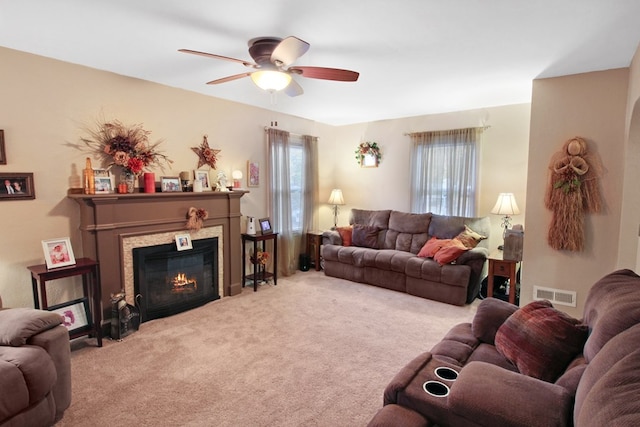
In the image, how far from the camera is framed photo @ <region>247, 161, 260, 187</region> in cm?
469

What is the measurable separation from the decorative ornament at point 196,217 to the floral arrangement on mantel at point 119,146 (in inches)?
26.9

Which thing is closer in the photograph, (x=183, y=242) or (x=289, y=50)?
(x=289, y=50)

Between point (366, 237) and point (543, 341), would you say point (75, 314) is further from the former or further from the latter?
point (366, 237)

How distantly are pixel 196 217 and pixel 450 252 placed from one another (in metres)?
3.12

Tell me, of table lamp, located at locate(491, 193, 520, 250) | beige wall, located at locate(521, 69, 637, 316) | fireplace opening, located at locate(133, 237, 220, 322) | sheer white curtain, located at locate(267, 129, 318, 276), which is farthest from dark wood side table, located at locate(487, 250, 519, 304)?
fireplace opening, located at locate(133, 237, 220, 322)

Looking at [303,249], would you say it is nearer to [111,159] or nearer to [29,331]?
[111,159]

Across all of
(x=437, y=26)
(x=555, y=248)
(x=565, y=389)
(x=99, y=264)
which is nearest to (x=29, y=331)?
(x=99, y=264)

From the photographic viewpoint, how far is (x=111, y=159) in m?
3.37

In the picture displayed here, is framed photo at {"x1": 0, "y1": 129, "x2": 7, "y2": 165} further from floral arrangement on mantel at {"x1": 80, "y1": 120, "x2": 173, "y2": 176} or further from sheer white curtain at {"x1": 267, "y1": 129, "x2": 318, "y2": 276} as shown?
sheer white curtain at {"x1": 267, "y1": 129, "x2": 318, "y2": 276}

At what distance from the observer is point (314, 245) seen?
5602 millimetres

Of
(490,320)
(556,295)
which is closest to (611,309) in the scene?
(490,320)

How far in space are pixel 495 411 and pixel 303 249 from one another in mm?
4526

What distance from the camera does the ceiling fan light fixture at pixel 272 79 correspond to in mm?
2514

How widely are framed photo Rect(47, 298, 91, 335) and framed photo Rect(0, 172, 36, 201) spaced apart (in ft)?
3.23
